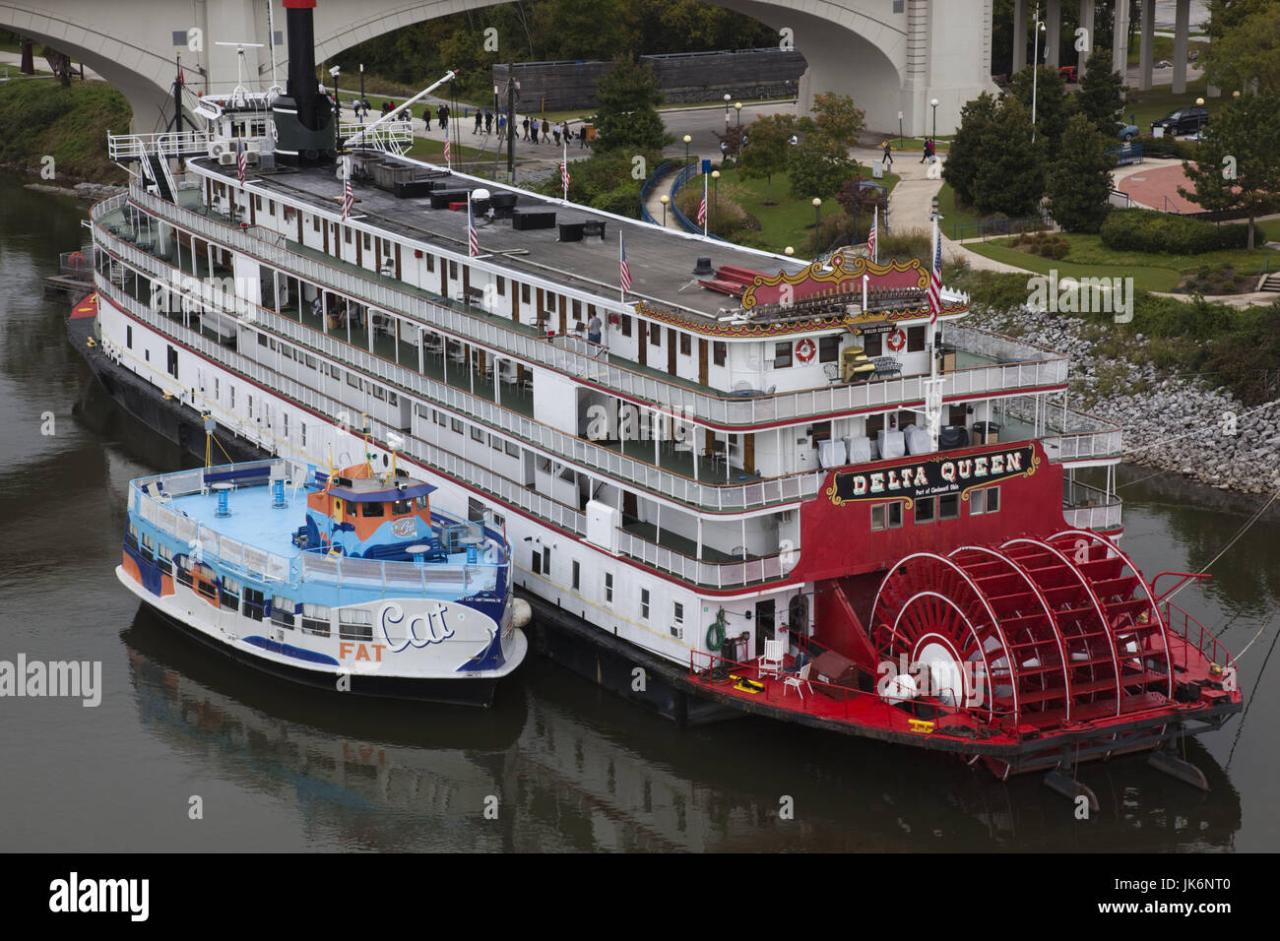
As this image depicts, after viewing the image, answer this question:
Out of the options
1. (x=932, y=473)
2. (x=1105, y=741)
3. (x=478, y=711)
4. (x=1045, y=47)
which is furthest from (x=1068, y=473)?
(x=1045, y=47)

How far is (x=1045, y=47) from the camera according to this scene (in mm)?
121562

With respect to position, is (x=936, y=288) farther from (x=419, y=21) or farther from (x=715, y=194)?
(x=419, y=21)

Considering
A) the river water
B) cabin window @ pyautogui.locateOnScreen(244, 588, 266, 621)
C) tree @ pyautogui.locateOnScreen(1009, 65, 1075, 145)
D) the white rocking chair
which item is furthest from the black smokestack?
tree @ pyautogui.locateOnScreen(1009, 65, 1075, 145)

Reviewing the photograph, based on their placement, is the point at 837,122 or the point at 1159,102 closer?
the point at 837,122

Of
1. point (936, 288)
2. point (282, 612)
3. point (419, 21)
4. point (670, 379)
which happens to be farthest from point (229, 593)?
point (419, 21)

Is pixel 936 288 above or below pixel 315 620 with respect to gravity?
above

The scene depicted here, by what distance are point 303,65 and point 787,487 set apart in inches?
1216

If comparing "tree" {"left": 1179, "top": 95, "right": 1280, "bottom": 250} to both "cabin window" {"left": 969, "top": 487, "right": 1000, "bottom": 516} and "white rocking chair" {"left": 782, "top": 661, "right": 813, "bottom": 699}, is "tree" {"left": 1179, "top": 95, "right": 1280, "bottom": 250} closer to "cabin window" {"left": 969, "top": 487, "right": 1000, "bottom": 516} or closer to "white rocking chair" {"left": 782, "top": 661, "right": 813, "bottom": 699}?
"cabin window" {"left": 969, "top": 487, "right": 1000, "bottom": 516}

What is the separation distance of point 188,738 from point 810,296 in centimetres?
1689

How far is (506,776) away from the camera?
43562mm

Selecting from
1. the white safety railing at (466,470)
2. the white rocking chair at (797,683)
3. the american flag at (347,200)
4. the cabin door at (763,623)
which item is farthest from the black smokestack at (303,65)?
the white rocking chair at (797,683)

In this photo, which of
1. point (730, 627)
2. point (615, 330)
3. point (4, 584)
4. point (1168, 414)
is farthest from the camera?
point (1168, 414)

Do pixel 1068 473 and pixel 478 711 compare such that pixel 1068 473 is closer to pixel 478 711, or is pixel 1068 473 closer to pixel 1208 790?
pixel 1208 790

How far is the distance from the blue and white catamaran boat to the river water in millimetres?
1003
